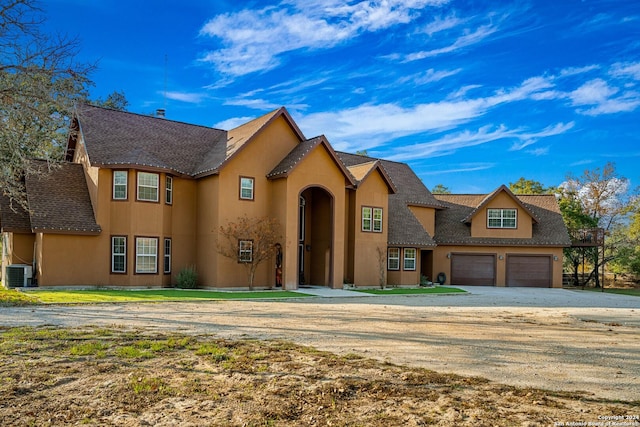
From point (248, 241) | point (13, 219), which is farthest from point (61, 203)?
point (248, 241)

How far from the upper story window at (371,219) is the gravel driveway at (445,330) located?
9075mm

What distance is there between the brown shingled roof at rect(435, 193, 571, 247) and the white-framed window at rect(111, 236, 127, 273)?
67.3 feet

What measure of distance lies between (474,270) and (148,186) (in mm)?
22202

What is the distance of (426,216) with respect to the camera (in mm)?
36719

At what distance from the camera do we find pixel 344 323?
544 inches

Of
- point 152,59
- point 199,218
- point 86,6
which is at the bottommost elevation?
point 199,218

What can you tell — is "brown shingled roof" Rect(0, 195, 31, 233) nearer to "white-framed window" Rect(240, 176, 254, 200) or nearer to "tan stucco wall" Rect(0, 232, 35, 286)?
"tan stucco wall" Rect(0, 232, 35, 286)

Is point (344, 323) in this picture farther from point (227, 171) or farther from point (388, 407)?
point (227, 171)

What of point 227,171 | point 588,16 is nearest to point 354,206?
point 227,171

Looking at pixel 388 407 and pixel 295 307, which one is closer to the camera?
pixel 388 407

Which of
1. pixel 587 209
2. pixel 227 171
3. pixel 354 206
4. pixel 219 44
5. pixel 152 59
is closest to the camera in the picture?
pixel 219 44

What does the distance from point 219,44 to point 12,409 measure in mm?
19619

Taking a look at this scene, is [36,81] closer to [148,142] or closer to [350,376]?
[350,376]

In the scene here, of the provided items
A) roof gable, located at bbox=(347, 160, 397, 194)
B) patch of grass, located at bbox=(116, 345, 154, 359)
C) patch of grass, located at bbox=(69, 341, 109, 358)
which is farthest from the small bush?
patch of grass, located at bbox=(116, 345, 154, 359)
